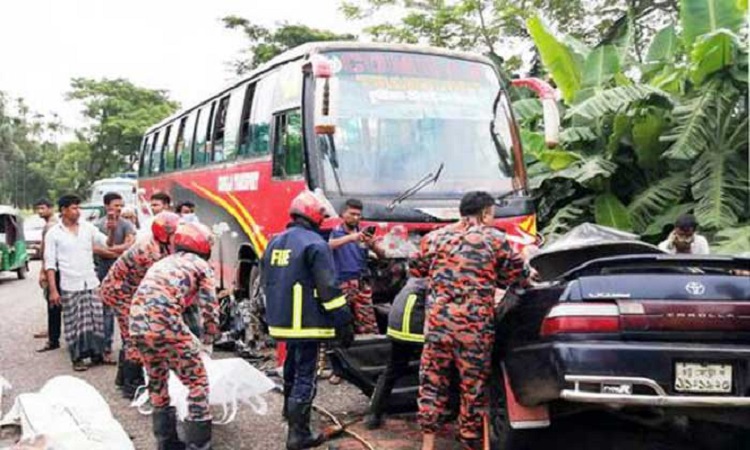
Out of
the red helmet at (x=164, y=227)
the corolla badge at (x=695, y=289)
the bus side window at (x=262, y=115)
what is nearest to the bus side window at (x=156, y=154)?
the bus side window at (x=262, y=115)

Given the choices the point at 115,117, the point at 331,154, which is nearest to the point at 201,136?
the point at 331,154

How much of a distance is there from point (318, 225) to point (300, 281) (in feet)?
1.40

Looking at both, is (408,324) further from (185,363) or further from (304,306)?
(185,363)

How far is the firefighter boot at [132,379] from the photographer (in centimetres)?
668

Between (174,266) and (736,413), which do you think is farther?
(174,266)

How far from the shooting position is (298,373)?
17.3 feet

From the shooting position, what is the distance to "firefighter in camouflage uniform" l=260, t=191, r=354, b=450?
5.16 meters

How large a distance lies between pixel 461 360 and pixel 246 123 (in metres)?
5.19

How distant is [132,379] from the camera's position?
6742 millimetres

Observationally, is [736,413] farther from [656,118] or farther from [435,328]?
[656,118]

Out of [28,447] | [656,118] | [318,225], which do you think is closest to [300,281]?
[318,225]

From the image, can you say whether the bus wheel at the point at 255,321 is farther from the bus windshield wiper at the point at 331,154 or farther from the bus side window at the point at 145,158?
the bus side window at the point at 145,158

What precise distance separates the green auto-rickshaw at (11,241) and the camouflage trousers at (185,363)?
13.4m

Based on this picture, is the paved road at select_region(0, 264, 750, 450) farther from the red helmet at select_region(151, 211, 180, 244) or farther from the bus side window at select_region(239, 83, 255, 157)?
the bus side window at select_region(239, 83, 255, 157)
